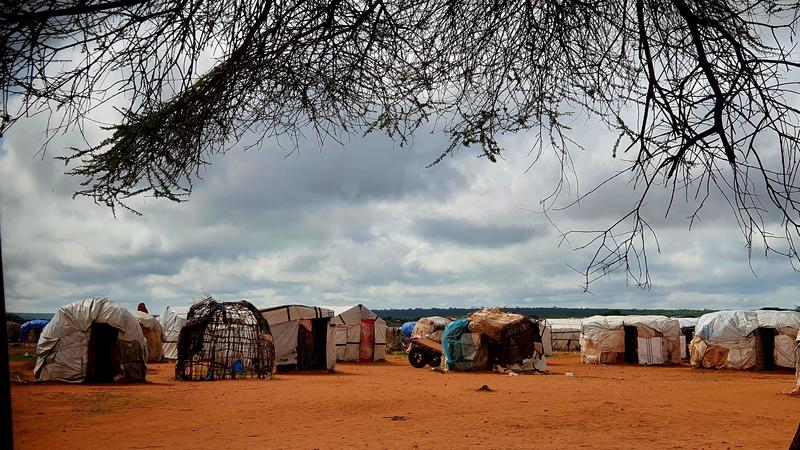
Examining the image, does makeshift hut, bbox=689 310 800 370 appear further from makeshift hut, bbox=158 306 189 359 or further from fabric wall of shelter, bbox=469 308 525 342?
makeshift hut, bbox=158 306 189 359

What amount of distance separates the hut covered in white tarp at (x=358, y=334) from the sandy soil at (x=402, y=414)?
12539mm

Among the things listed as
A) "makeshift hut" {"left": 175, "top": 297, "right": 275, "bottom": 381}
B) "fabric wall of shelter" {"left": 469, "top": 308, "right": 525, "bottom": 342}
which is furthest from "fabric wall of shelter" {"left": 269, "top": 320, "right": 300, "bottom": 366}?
"fabric wall of shelter" {"left": 469, "top": 308, "right": 525, "bottom": 342}

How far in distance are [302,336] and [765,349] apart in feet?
68.6

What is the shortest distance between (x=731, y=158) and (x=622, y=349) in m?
34.2

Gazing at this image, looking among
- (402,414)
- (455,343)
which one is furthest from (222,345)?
(402,414)

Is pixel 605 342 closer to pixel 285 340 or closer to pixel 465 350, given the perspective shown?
pixel 465 350

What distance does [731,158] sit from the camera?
19.6 feet

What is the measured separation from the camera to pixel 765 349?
32531mm

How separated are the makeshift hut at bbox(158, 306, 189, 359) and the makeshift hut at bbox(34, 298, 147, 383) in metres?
14.0

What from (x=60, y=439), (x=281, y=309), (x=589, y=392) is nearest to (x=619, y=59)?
(x=60, y=439)

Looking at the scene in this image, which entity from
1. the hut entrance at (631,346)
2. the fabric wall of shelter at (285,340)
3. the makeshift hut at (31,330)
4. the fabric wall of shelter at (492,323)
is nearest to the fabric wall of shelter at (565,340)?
the hut entrance at (631,346)

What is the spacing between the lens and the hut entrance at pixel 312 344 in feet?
97.7

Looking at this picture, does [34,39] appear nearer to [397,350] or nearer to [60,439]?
[60,439]

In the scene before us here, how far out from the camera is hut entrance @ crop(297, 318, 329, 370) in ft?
97.7
